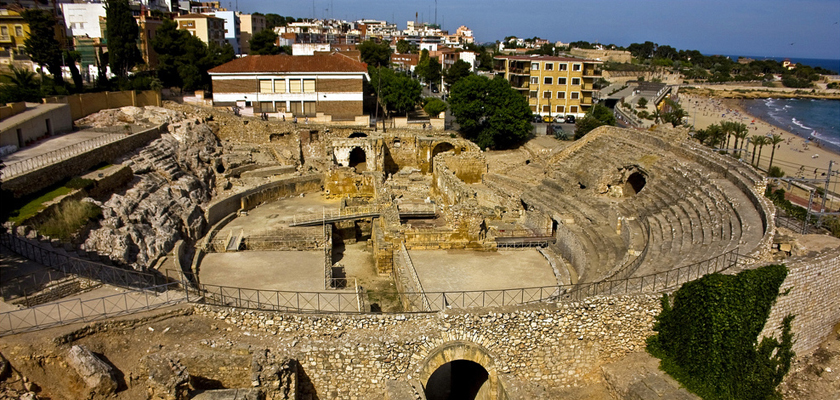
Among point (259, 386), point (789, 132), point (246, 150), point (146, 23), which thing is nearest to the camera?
point (259, 386)

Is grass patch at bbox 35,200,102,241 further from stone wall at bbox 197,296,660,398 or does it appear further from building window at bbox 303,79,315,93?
building window at bbox 303,79,315,93

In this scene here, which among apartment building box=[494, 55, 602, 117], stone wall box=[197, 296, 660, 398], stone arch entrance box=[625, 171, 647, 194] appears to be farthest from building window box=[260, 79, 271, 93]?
stone wall box=[197, 296, 660, 398]

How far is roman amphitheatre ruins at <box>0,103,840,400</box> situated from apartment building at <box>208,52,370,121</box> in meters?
4.46

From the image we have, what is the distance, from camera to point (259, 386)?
12.9 meters

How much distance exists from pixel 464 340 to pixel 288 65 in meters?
35.6

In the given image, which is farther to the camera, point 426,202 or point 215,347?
point 426,202

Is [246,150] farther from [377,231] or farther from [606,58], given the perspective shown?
[606,58]

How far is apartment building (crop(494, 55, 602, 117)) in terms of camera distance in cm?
5412

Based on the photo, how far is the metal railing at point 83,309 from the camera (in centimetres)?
1329

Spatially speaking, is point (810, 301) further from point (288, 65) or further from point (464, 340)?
point (288, 65)

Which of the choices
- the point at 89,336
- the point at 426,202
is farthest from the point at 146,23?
the point at 89,336

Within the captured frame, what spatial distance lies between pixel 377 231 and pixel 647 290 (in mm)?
12634

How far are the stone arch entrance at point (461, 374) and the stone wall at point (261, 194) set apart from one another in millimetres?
15189

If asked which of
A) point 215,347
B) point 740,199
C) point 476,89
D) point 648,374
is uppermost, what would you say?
point 476,89
